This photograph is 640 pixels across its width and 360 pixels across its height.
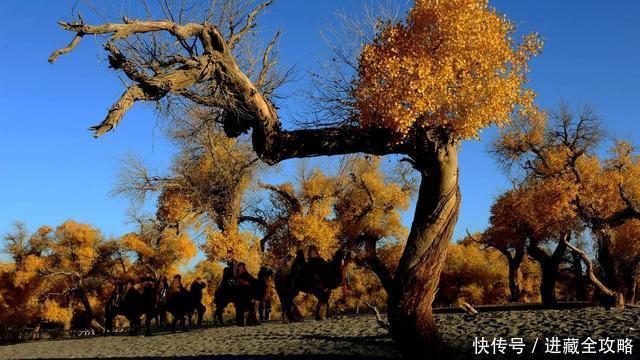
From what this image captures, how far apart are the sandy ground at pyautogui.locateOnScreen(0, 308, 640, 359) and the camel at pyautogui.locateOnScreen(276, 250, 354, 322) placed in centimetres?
300

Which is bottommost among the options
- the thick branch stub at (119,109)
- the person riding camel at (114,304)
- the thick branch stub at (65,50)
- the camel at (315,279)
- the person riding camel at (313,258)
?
the person riding camel at (114,304)

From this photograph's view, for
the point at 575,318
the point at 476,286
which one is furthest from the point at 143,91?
the point at 476,286

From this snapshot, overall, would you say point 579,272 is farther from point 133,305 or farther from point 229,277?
point 133,305

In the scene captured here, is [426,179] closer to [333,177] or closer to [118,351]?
[118,351]

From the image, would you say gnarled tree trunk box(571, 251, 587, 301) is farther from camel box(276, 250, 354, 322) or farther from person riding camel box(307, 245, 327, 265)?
person riding camel box(307, 245, 327, 265)

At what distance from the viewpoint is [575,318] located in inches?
571

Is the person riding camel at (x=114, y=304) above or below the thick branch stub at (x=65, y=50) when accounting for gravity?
below

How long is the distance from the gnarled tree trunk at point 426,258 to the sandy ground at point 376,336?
0.51m

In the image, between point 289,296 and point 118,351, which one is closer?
point 118,351

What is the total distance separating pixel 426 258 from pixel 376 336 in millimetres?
4956

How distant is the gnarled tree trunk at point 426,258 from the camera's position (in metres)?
11.2

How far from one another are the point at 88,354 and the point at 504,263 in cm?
4318

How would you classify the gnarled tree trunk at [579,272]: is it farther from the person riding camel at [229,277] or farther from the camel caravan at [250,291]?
the person riding camel at [229,277]

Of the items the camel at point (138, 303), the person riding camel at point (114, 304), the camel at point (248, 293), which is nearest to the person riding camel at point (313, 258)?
the camel at point (248, 293)
